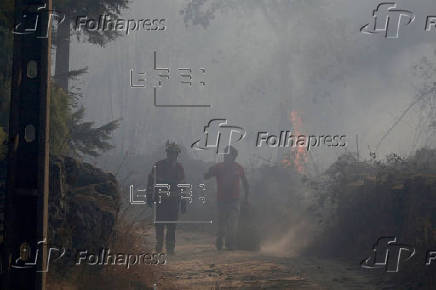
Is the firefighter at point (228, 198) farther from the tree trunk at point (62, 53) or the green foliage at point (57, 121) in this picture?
the green foliage at point (57, 121)

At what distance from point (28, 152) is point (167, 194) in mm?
7596

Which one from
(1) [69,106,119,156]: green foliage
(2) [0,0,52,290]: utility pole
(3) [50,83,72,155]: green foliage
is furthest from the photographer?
(1) [69,106,119,156]: green foliage

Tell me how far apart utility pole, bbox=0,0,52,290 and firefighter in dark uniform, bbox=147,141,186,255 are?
23.6 ft

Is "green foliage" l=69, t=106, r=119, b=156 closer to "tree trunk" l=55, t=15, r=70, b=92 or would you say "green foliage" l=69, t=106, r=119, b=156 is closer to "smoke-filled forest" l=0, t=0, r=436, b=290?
"smoke-filled forest" l=0, t=0, r=436, b=290

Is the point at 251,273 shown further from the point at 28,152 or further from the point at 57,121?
the point at 28,152

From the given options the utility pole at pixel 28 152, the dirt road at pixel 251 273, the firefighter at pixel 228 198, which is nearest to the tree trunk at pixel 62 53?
the firefighter at pixel 228 198

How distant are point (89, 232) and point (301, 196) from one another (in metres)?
11.5

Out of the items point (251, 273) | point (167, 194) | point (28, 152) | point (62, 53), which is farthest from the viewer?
point (62, 53)

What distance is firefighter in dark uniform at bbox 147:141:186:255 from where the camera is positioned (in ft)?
41.9

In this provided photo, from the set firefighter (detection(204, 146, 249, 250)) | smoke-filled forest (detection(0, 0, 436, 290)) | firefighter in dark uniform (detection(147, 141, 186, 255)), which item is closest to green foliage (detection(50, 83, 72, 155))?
smoke-filled forest (detection(0, 0, 436, 290))

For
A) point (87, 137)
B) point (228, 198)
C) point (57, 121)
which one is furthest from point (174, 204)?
point (57, 121)

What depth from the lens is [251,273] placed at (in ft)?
32.8

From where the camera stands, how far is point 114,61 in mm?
77562

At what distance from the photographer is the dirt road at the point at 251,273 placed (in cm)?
901
